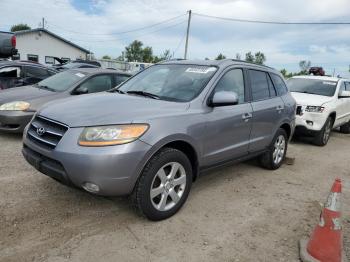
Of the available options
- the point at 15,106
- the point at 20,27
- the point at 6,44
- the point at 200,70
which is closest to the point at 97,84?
the point at 15,106

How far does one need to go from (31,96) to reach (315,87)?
6966 millimetres

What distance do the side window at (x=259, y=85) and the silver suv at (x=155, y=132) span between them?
0.7 inches

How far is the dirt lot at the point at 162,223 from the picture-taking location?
10.0ft

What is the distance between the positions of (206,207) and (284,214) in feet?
3.05

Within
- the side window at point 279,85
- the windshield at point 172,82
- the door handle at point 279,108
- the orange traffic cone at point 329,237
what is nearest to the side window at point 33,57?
the side window at point 279,85

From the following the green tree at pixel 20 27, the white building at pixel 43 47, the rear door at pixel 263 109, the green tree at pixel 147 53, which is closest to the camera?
the rear door at pixel 263 109

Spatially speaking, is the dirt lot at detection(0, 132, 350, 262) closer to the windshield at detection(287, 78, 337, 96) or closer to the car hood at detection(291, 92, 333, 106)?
the car hood at detection(291, 92, 333, 106)

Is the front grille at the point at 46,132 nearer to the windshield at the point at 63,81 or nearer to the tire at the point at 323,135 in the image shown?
the windshield at the point at 63,81

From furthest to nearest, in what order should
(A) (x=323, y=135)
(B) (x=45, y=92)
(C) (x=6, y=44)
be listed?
(C) (x=6, y=44) → (A) (x=323, y=135) → (B) (x=45, y=92)

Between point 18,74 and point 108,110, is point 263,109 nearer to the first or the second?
point 108,110

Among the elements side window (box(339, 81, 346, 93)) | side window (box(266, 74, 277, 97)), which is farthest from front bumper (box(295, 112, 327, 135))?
side window (box(266, 74, 277, 97))

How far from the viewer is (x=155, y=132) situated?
3.34 m

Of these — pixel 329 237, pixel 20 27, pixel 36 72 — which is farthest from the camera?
pixel 20 27

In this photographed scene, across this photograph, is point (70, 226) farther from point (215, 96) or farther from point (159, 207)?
point (215, 96)
